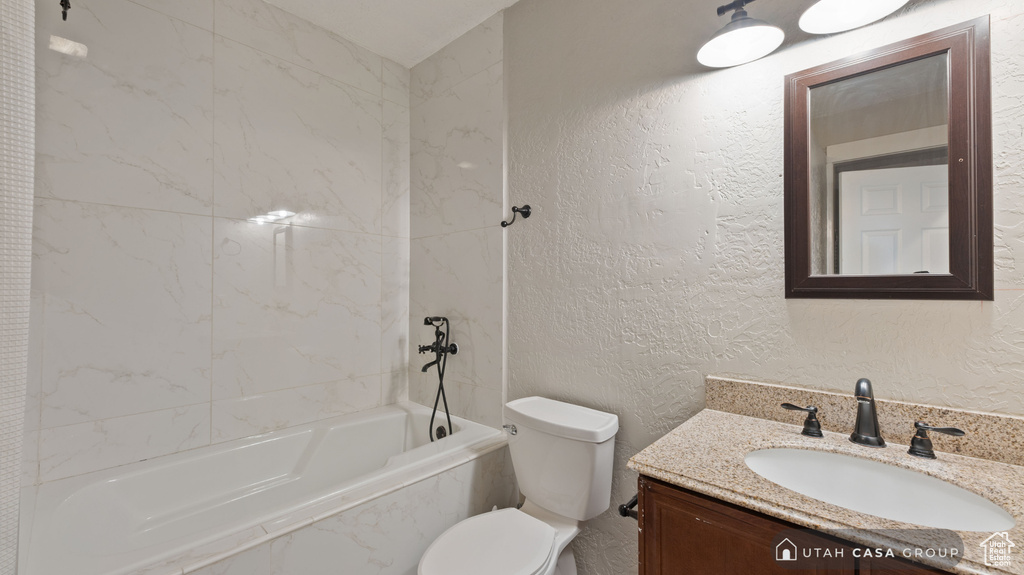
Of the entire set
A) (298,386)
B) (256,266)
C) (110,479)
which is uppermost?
(256,266)

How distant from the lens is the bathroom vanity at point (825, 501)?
665mm

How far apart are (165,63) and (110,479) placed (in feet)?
5.35

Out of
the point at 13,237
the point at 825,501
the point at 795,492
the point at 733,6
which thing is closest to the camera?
the point at 13,237

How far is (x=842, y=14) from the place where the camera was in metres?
1.07

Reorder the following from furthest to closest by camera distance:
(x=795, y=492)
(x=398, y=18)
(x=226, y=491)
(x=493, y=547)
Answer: (x=398, y=18) → (x=226, y=491) → (x=493, y=547) → (x=795, y=492)

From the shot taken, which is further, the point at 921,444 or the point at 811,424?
the point at 811,424

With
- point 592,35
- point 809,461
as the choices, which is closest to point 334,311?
point 592,35

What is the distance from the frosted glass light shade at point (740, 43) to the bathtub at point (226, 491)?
1.71m

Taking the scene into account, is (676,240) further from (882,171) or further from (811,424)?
(811,424)

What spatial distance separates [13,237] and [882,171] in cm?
172

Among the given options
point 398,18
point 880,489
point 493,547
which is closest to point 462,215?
point 398,18

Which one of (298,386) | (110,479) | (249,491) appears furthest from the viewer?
(298,386)

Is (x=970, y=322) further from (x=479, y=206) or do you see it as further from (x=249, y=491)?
(x=249, y=491)

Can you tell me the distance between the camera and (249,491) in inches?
71.3
